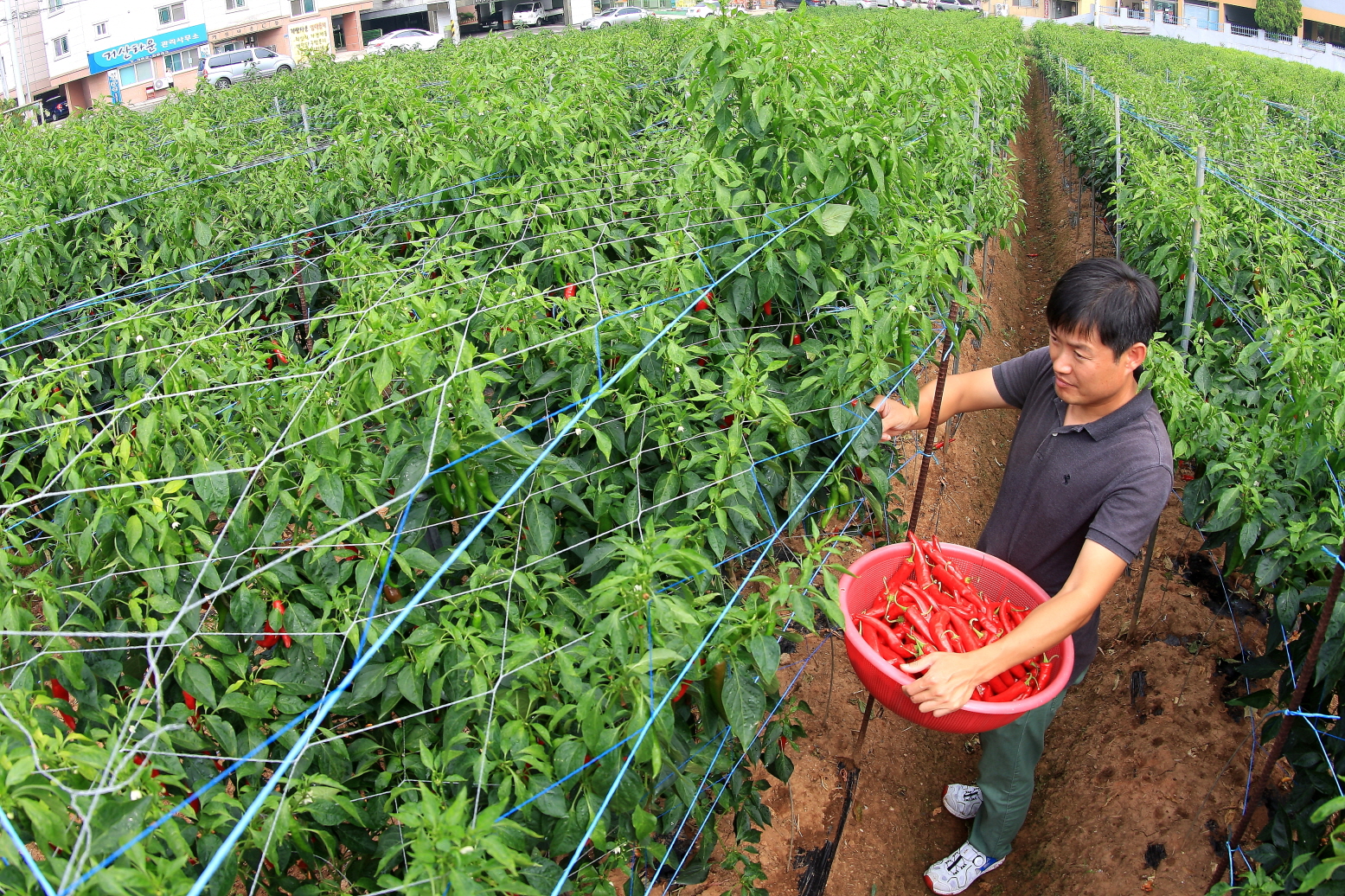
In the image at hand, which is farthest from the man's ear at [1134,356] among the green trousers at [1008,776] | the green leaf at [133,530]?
the green leaf at [133,530]

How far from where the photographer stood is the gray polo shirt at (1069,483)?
2.41m

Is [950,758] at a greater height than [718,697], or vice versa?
[718,697]

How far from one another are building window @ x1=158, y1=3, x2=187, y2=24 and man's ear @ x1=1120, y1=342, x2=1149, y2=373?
38.8m

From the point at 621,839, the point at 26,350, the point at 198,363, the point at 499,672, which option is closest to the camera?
the point at 499,672

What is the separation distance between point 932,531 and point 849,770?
182cm

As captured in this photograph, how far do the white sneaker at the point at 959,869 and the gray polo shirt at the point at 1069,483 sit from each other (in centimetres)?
79

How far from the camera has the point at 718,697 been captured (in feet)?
6.51

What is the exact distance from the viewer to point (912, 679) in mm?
2271

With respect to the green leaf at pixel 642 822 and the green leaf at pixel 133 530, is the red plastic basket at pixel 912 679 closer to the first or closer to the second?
the green leaf at pixel 642 822

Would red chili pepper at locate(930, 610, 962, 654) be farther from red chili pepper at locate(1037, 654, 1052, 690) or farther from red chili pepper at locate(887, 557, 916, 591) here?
red chili pepper at locate(1037, 654, 1052, 690)

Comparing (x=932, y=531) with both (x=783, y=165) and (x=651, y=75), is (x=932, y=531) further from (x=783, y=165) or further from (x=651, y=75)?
(x=651, y=75)

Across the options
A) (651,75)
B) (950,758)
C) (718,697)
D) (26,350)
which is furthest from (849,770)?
(651,75)

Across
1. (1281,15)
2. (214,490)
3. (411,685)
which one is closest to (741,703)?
(411,685)

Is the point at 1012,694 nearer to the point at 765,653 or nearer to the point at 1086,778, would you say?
the point at 765,653
